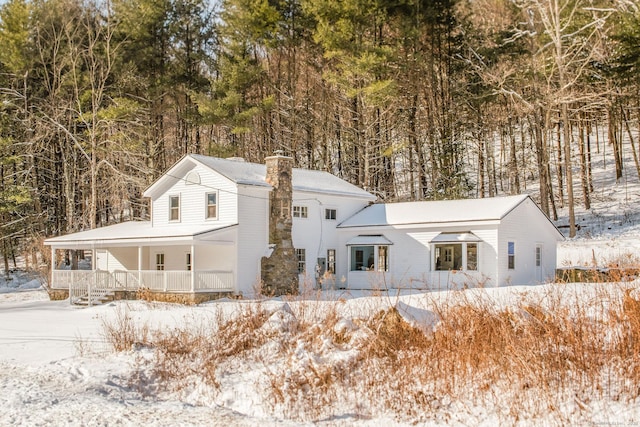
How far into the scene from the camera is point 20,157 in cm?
3609

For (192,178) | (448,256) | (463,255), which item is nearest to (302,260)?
(192,178)

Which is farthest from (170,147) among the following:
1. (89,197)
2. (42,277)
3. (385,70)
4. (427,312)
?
(427,312)

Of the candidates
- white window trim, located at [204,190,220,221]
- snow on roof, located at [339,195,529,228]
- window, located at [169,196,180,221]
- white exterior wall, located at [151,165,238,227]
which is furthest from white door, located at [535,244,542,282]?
window, located at [169,196,180,221]

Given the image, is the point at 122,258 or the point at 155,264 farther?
the point at 122,258

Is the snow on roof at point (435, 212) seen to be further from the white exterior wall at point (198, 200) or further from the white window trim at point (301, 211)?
the white exterior wall at point (198, 200)

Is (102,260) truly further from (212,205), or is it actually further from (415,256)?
(415,256)

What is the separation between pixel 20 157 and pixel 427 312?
3069 centimetres

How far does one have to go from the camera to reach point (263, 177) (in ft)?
92.4

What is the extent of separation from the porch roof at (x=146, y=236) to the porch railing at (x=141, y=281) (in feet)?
3.76

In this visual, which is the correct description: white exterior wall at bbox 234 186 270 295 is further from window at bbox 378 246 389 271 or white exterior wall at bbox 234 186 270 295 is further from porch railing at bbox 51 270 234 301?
window at bbox 378 246 389 271

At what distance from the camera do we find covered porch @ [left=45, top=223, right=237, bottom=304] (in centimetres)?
2492

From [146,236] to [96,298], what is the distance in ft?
10.2

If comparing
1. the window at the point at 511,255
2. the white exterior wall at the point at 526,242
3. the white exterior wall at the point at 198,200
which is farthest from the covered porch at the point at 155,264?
the window at the point at 511,255

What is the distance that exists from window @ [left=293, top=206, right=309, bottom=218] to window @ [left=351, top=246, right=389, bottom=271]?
2586mm
